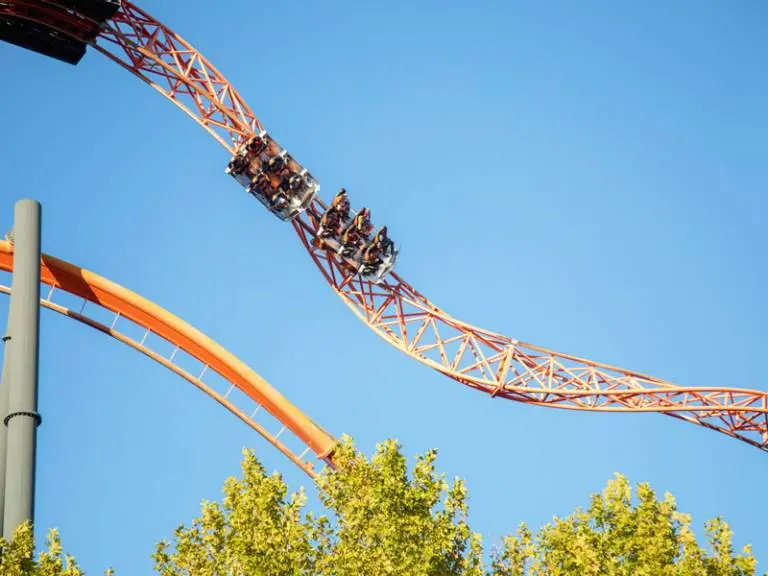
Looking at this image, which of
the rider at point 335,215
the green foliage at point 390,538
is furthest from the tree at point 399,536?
the rider at point 335,215

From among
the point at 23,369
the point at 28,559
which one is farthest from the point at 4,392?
the point at 28,559

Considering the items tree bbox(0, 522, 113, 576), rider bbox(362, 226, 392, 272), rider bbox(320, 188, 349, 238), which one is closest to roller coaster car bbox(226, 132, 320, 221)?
rider bbox(320, 188, 349, 238)

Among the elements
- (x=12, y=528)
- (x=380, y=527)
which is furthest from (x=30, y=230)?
(x=380, y=527)

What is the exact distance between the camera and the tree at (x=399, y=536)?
24.7 m

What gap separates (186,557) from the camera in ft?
83.0

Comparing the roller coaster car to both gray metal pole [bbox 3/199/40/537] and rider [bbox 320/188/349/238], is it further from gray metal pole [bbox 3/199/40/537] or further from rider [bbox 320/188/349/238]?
gray metal pole [bbox 3/199/40/537]

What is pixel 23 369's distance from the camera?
29109mm

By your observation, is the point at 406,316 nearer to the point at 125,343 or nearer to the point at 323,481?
the point at 125,343

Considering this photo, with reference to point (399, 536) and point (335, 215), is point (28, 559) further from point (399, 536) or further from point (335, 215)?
point (335, 215)

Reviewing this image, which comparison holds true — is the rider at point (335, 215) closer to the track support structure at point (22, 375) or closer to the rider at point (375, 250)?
the rider at point (375, 250)

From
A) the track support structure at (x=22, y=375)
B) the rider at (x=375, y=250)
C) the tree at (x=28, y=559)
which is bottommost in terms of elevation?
the tree at (x=28, y=559)

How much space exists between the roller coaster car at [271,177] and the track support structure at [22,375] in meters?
7.89

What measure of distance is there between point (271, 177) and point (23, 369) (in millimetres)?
11182

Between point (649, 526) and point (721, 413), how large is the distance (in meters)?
11.3
